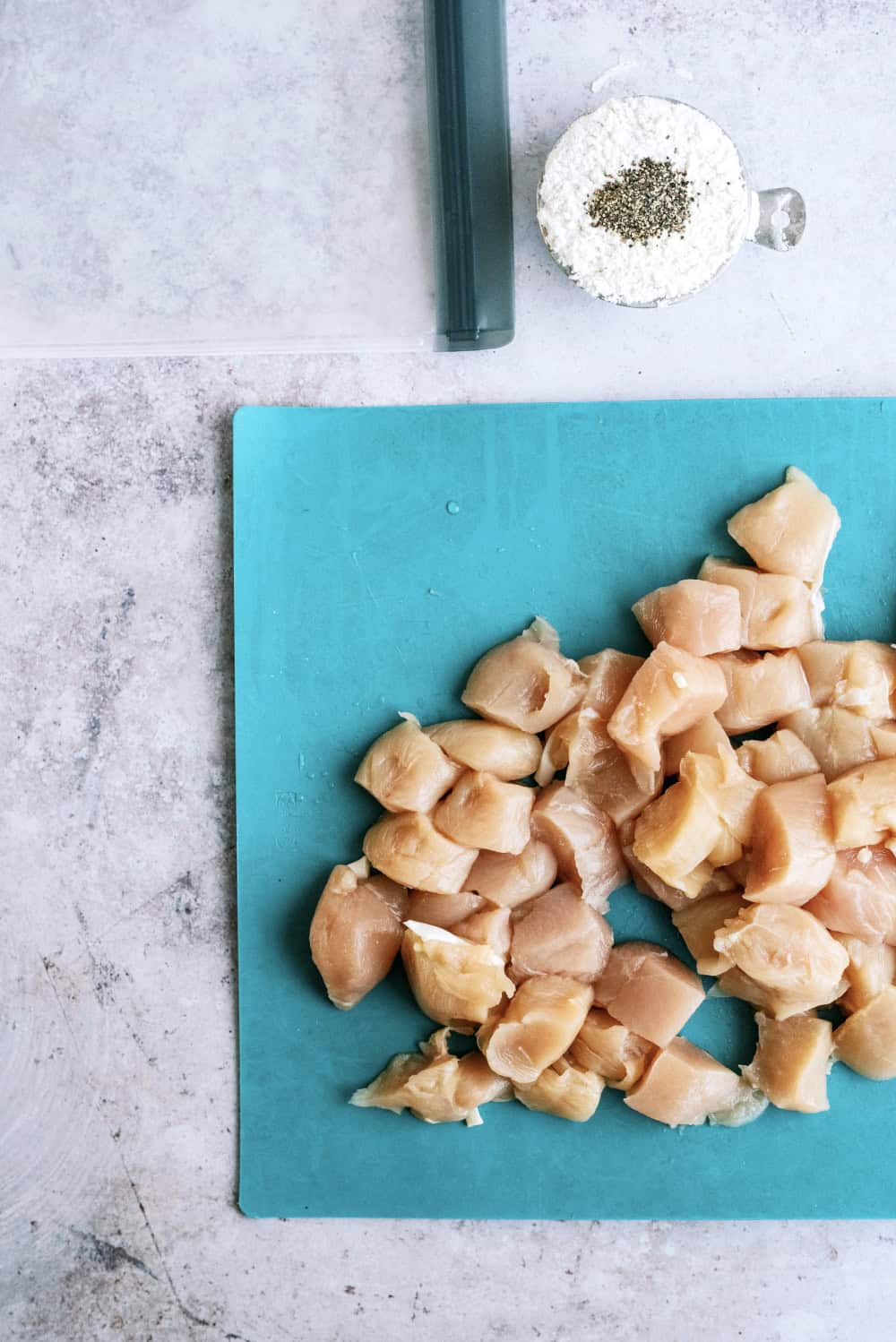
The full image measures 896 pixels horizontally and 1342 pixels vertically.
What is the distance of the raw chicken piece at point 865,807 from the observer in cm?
173

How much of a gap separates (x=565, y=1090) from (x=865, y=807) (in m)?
0.66

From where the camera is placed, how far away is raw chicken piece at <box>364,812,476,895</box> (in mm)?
1809

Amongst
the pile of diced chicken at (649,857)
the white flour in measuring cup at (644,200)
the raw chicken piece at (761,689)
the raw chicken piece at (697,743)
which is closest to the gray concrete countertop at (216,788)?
the white flour in measuring cup at (644,200)

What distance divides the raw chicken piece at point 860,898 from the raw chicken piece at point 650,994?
0.24m

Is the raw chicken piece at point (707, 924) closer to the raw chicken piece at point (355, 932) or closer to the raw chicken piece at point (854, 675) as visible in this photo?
the raw chicken piece at point (854, 675)

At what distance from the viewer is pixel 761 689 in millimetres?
1816

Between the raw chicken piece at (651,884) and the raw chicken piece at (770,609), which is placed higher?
the raw chicken piece at (770,609)

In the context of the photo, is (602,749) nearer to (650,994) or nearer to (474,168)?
(650,994)

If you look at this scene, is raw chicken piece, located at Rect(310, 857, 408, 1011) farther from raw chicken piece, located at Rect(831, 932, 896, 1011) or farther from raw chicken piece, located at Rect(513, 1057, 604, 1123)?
raw chicken piece, located at Rect(831, 932, 896, 1011)

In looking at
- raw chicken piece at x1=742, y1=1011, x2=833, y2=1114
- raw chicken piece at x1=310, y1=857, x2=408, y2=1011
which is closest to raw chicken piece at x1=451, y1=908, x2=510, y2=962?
raw chicken piece at x1=310, y1=857, x2=408, y2=1011

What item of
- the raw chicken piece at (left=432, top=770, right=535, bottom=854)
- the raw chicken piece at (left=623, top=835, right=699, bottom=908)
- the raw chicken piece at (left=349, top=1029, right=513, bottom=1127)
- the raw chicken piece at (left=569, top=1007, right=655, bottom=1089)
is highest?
the raw chicken piece at (left=432, top=770, right=535, bottom=854)

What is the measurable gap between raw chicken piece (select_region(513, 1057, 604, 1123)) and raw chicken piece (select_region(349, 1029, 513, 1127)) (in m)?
0.06

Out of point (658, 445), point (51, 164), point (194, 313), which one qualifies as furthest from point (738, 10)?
point (51, 164)

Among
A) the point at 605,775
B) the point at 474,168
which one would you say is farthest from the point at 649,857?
the point at 474,168
